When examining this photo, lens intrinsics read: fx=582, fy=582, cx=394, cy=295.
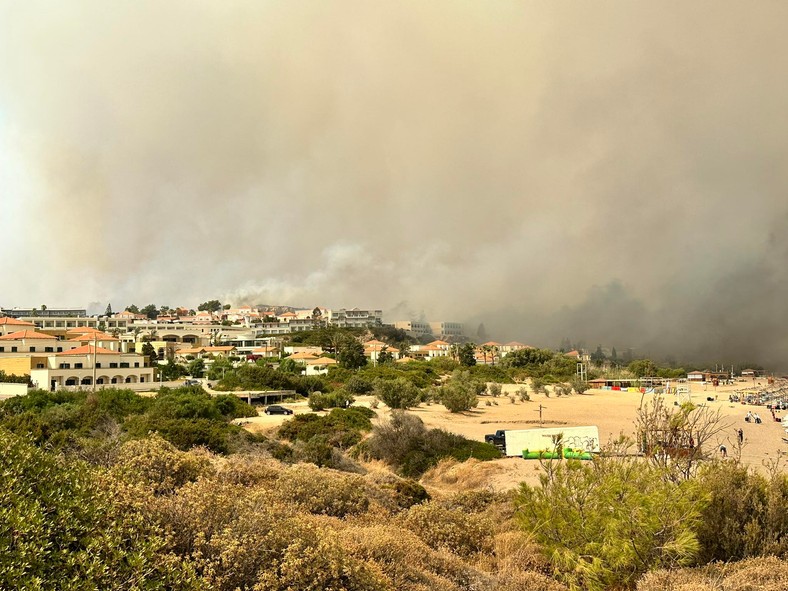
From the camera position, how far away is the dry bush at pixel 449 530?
1008 cm

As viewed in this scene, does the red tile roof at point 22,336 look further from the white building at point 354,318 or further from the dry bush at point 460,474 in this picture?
the white building at point 354,318

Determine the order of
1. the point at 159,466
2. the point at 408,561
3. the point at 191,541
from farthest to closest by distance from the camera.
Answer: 1. the point at 159,466
2. the point at 408,561
3. the point at 191,541

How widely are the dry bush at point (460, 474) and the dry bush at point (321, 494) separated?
10.2 meters

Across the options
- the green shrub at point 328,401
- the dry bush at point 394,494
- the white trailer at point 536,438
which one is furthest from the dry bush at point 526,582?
the green shrub at point 328,401

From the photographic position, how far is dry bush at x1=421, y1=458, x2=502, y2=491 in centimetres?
2125

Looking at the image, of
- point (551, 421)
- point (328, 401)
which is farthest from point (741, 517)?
point (328, 401)

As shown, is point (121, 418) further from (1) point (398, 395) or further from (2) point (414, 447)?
(1) point (398, 395)

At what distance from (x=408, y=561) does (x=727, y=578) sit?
4.12 metres

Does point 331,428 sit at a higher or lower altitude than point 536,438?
higher

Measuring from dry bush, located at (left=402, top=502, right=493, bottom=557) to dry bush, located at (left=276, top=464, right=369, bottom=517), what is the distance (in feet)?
3.36

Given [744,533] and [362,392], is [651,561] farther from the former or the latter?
[362,392]

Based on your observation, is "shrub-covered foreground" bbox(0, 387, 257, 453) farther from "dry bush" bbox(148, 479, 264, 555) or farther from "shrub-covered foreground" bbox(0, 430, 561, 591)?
"dry bush" bbox(148, 479, 264, 555)

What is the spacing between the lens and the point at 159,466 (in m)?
9.60

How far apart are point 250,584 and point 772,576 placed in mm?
6521
